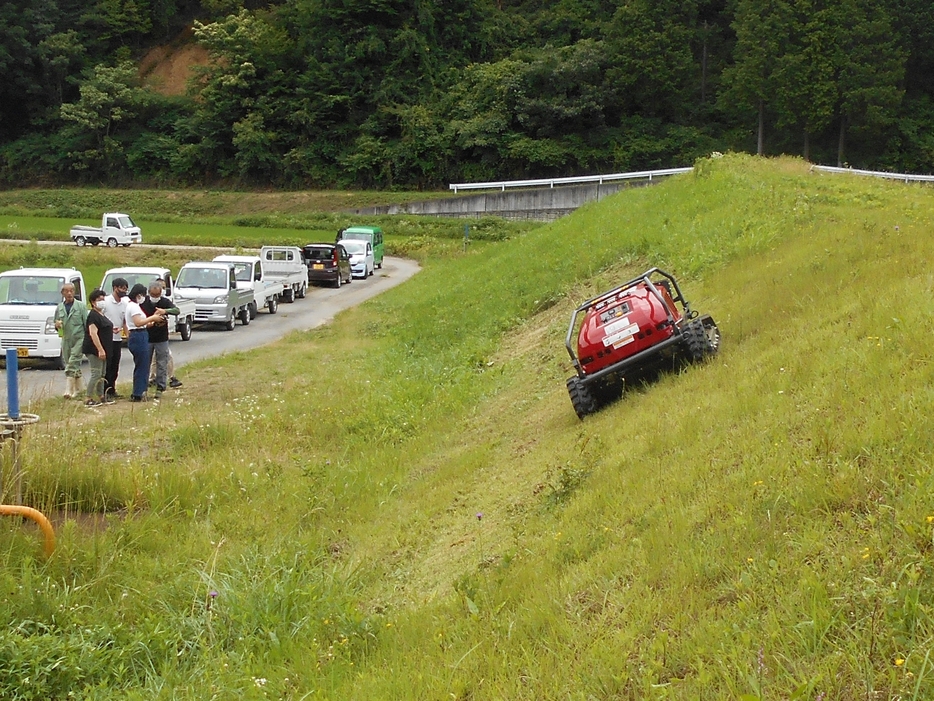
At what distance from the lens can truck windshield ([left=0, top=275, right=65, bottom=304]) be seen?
1975 cm

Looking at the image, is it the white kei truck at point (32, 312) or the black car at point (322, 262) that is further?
the black car at point (322, 262)

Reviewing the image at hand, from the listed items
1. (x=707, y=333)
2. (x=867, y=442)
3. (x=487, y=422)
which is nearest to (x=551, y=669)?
(x=867, y=442)

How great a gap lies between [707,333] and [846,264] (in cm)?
229

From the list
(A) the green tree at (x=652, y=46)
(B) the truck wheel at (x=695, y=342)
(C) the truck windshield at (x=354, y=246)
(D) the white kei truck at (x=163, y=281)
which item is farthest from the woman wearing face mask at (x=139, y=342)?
(A) the green tree at (x=652, y=46)

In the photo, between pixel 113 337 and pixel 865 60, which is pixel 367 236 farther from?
pixel 113 337

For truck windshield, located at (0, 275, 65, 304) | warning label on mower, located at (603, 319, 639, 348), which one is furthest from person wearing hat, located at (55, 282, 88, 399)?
warning label on mower, located at (603, 319, 639, 348)

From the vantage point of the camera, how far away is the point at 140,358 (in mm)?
14680

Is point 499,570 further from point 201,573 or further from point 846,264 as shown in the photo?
point 846,264

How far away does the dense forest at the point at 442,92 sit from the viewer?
57031 millimetres

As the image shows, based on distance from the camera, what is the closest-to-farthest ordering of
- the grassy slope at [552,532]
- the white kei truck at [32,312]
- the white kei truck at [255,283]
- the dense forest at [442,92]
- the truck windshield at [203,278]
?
the grassy slope at [552,532]
the white kei truck at [32,312]
the truck windshield at [203,278]
the white kei truck at [255,283]
the dense forest at [442,92]

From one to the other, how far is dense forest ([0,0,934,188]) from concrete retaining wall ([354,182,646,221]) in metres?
7.75

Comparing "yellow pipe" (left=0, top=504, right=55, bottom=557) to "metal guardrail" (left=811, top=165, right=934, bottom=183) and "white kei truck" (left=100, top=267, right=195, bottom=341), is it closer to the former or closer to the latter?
"white kei truck" (left=100, top=267, right=195, bottom=341)

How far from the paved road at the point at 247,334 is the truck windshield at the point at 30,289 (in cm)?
140

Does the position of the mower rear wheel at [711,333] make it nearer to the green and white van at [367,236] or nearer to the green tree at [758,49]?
the green and white van at [367,236]
